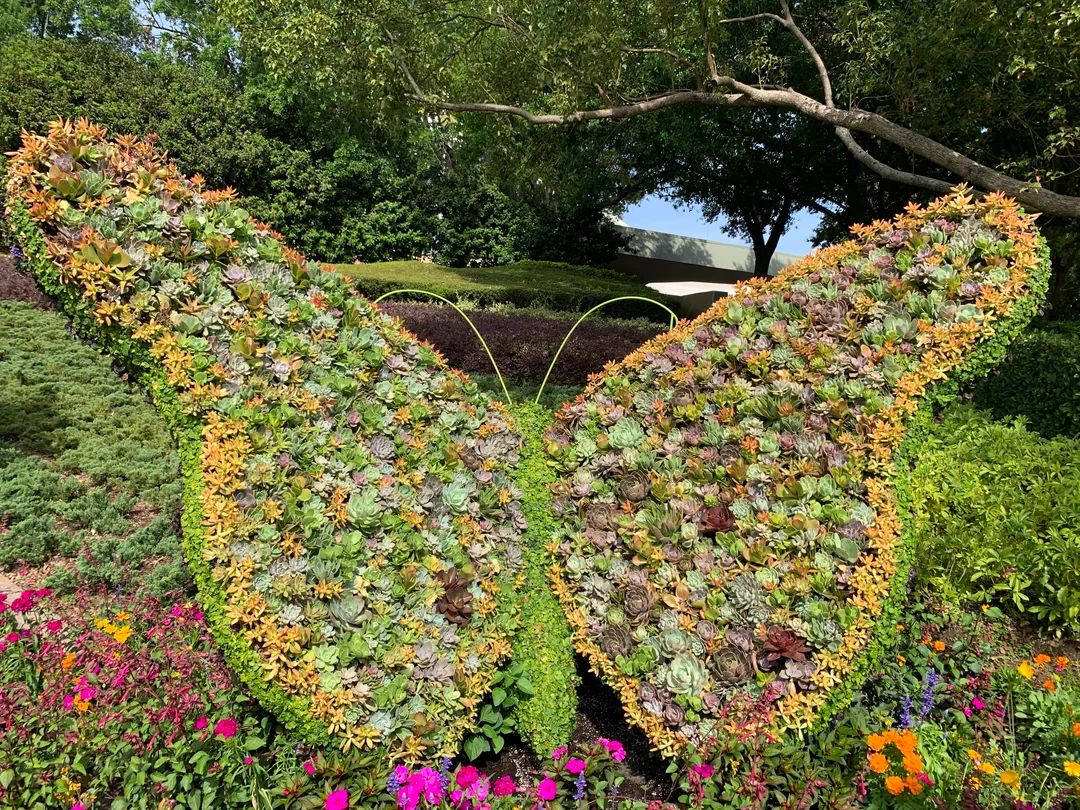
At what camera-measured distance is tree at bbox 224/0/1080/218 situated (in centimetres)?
891

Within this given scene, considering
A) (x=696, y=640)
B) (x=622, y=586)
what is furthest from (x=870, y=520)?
(x=622, y=586)

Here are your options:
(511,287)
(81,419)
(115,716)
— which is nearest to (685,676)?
(115,716)

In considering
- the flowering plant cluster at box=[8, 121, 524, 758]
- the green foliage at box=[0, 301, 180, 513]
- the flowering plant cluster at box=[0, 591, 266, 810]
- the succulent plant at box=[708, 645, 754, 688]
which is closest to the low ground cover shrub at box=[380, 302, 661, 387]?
the green foliage at box=[0, 301, 180, 513]

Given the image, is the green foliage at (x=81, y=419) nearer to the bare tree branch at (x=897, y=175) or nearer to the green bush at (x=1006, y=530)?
the green bush at (x=1006, y=530)

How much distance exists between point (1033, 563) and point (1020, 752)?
1.00 m

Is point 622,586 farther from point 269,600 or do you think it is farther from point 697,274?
point 697,274

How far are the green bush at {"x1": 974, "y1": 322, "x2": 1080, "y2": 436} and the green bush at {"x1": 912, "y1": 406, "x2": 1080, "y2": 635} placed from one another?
280 cm

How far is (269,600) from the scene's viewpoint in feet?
6.79

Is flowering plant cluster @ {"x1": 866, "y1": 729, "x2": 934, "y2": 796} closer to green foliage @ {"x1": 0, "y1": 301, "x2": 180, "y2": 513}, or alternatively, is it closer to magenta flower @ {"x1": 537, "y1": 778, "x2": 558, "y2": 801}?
magenta flower @ {"x1": 537, "y1": 778, "x2": 558, "y2": 801}

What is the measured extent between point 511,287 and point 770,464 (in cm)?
1160

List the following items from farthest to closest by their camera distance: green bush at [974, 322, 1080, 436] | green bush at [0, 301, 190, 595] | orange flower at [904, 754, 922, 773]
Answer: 1. green bush at [974, 322, 1080, 436]
2. green bush at [0, 301, 190, 595]
3. orange flower at [904, 754, 922, 773]

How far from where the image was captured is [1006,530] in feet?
10.9

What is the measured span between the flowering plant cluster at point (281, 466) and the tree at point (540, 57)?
760 cm

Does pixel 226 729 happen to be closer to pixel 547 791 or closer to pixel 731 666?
pixel 547 791
